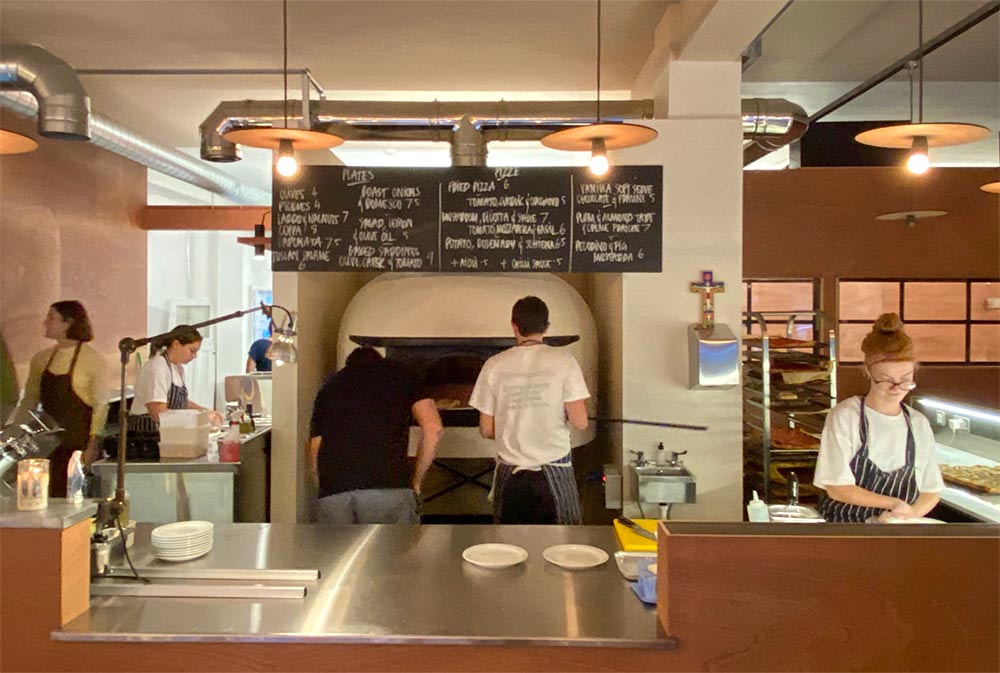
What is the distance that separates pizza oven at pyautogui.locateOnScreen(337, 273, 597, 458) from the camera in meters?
4.49

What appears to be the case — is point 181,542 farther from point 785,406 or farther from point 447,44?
point 785,406

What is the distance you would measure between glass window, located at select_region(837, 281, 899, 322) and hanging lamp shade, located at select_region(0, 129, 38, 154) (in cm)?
622

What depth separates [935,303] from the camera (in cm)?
701

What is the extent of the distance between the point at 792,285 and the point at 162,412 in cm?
584

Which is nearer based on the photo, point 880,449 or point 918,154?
point 880,449

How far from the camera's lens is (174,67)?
517 centimetres

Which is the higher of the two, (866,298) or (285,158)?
(285,158)

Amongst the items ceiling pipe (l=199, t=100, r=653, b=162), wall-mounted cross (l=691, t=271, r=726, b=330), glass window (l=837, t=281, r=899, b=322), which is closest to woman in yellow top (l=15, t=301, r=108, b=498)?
ceiling pipe (l=199, t=100, r=653, b=162)

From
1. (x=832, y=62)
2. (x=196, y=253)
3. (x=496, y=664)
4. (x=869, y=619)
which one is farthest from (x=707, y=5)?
(x=196, y=253)

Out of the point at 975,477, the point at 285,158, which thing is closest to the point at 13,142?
the point at 285,158

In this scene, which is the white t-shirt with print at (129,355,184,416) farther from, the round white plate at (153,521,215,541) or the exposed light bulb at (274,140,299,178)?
the round white plate at (153,521,215,541)

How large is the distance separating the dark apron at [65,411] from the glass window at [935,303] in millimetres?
6594

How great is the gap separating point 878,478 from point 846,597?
1.09m

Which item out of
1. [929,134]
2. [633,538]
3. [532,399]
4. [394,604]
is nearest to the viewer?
[394,604]
